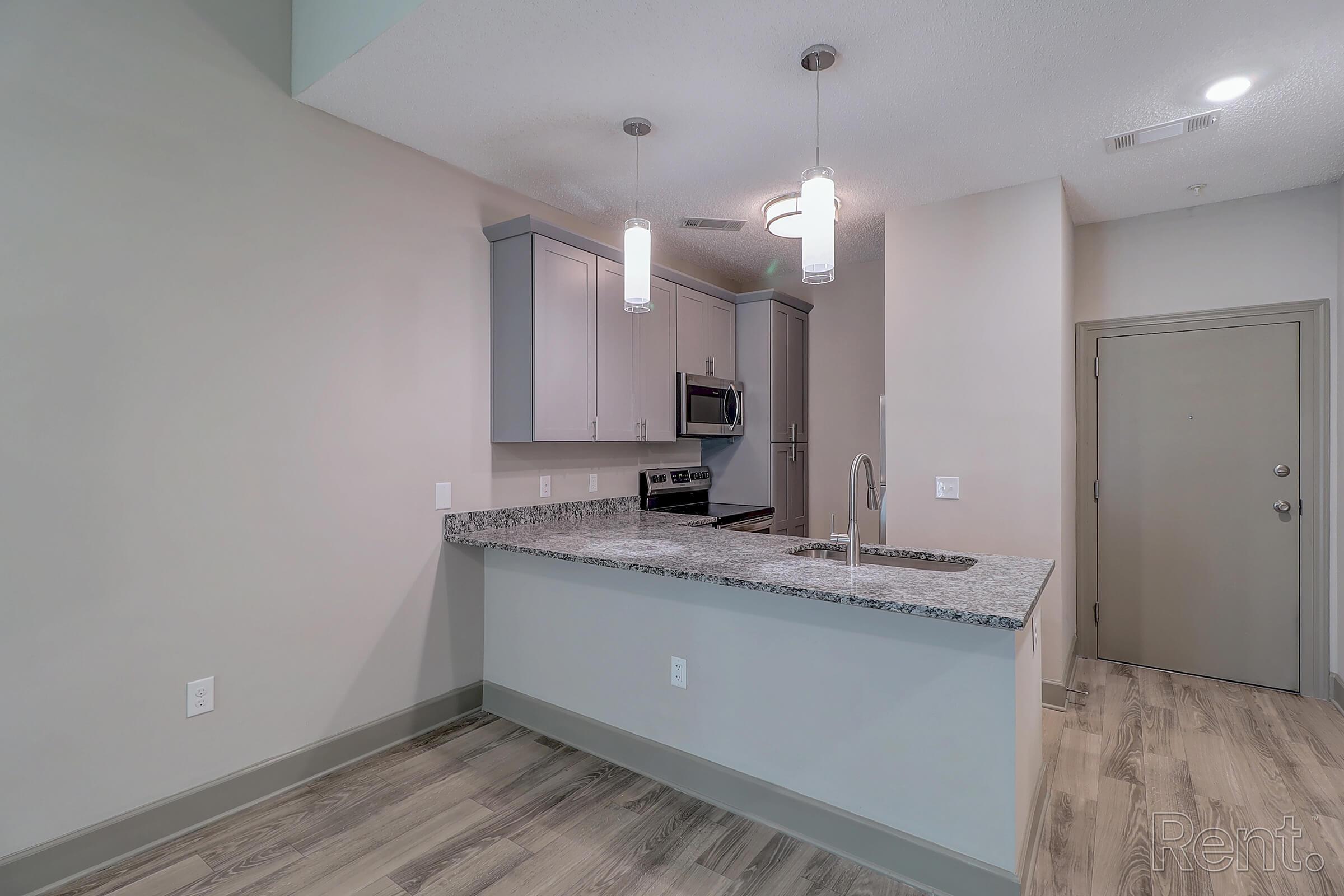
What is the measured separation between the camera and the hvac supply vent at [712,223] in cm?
367

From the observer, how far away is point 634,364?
12.2ft

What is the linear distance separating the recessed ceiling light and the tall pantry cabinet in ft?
8.46

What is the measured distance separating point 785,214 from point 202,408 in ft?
8.46

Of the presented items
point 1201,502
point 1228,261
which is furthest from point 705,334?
point 1201,502

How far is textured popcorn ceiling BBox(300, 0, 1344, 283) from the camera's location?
1.94 metres

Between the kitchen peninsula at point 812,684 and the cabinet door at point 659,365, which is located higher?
the cabinet door at point 659,365

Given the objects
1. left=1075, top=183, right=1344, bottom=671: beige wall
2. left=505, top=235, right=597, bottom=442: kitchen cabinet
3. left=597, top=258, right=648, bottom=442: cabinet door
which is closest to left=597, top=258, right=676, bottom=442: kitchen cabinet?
left=597, top=258, right=648, bottom=442: cabinet door

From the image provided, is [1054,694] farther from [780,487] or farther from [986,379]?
[780,487]

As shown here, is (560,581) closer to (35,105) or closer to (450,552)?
(450,552)

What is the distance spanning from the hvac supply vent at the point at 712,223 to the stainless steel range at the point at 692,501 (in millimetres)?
1546

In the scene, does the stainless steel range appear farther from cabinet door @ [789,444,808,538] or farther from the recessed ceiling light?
the recessed ceiling light

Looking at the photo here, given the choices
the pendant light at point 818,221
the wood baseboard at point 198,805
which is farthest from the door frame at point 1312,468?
the wood baseboard at point 198,805

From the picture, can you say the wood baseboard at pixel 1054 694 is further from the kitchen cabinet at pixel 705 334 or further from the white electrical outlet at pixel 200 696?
the white electrical outlet at pixel 200 696

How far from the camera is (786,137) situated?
2.67 meters
